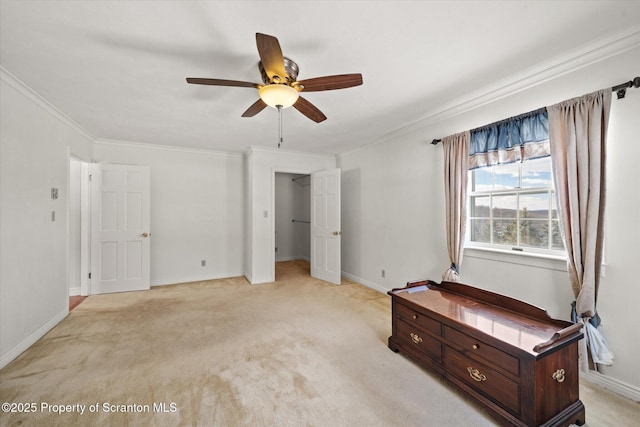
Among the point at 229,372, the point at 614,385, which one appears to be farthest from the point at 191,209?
the point at 614,385

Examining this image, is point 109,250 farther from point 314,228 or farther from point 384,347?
point 384,347

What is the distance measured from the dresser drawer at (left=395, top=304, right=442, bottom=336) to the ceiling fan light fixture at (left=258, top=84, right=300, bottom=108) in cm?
192

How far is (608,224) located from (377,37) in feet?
6.79

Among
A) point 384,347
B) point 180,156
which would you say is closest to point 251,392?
point 384,347

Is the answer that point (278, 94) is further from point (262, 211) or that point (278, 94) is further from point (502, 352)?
point (262, 211)

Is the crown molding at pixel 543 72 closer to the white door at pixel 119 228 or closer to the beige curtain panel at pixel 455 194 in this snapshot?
the beige curtain panel at pixel 455 194

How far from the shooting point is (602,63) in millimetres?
1847

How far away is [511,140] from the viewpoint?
2.31m

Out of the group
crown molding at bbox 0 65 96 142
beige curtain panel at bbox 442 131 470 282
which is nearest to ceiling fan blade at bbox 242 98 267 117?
crown molding at bbox 0 65 96 142

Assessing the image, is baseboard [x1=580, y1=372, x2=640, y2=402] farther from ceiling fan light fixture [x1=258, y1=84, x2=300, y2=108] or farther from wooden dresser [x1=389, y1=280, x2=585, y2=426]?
ceiling fan light fixture [x1=258, y1=84, x2=300, y2=108]

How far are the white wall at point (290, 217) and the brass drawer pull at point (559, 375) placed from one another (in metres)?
5.46

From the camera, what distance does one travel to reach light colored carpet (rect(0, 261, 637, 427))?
5.33 ft

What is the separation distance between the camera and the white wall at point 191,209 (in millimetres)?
4406

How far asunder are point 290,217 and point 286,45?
5085 mm
